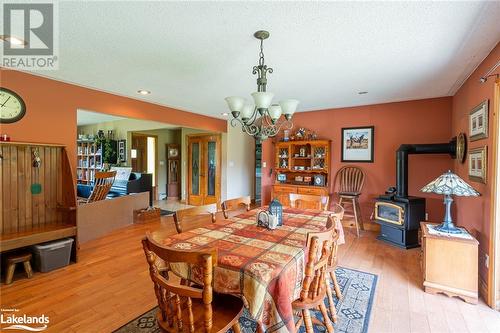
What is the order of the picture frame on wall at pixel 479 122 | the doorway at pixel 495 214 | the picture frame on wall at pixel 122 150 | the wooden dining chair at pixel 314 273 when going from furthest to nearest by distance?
the picture frame on wall at pixel 122 150 < the picture frame on wall at pixel 479 122 < the doorway at pixel 495 214 < the wooden dining chair at pixel 314 273

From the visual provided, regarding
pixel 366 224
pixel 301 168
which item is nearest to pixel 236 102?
pixel 301 168

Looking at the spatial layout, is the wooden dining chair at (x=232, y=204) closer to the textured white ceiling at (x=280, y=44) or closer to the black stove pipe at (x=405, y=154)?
the textured white ceiling at (x=280, y=44)

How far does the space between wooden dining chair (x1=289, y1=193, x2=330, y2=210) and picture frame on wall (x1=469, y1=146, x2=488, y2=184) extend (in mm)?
1510

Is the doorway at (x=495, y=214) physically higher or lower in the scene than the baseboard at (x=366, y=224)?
higher

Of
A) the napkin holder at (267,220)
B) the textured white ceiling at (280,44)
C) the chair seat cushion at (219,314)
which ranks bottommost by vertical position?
the chair seat cushion at (219,314)

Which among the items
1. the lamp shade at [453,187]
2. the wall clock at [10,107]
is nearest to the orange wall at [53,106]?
the wall clock at [10,107]

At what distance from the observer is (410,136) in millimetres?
4309

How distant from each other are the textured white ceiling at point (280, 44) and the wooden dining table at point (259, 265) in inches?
64.8

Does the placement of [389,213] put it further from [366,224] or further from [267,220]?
[267,220]

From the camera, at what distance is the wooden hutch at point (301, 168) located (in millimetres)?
4879

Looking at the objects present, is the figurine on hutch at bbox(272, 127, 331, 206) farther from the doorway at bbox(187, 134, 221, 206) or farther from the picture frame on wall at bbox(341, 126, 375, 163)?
the doorway at bbox(187, 134, 221, 206)

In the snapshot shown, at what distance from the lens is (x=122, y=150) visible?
712 centimetres

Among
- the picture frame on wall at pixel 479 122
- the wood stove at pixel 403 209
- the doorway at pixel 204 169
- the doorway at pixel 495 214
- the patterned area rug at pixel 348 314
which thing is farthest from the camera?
the doorway at pixel 204 169

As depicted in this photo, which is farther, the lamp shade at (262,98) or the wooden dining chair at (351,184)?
the wooden dining chair at (351,184)
